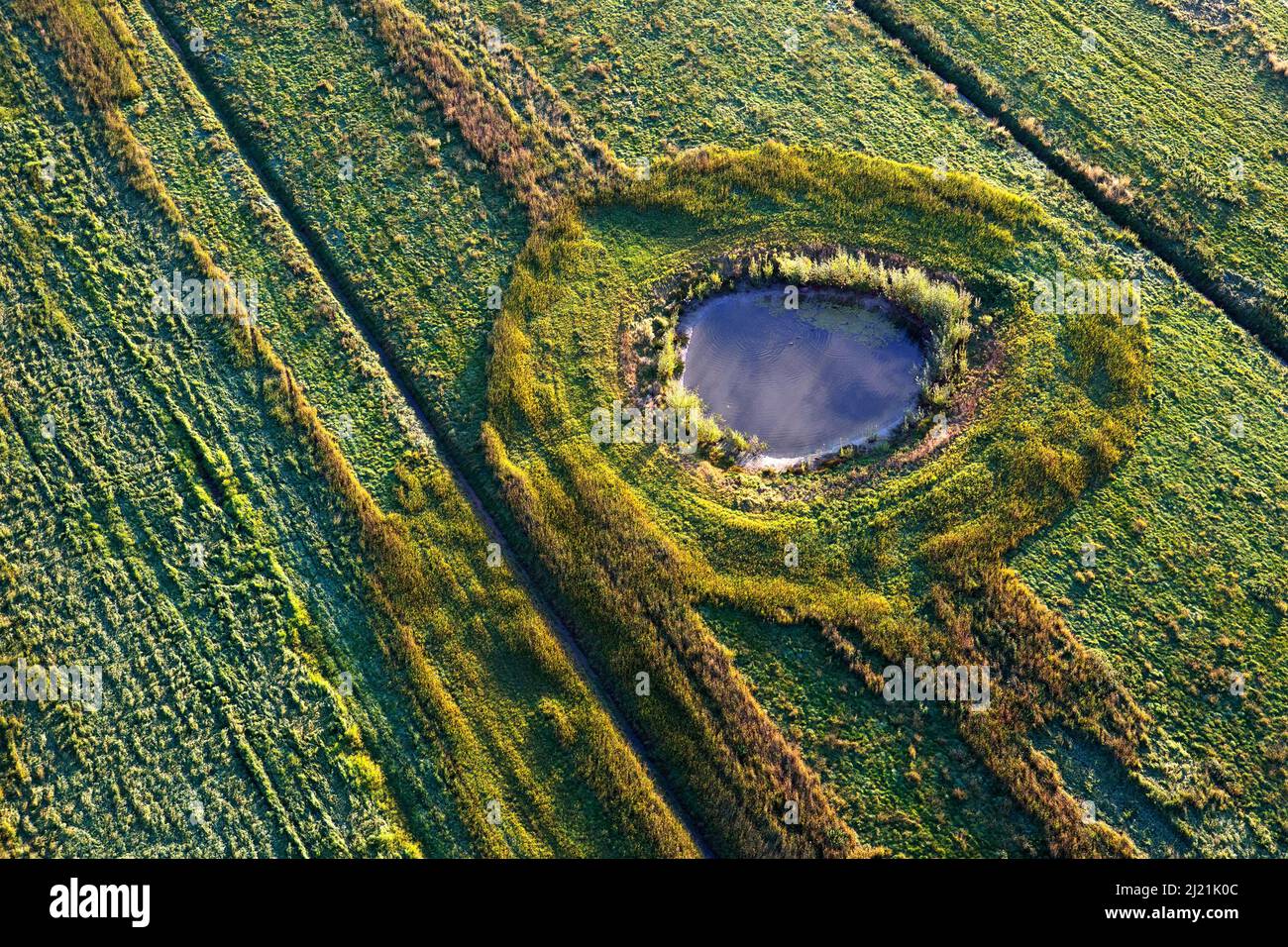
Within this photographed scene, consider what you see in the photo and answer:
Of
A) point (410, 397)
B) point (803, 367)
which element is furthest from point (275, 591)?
point (803, 367)

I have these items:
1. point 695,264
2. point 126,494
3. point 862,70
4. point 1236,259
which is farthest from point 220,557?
point 1236,259

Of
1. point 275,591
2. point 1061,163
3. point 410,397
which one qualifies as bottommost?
point 275,591

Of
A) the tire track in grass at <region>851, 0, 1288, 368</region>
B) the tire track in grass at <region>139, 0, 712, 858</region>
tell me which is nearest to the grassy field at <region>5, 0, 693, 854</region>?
the tire track in grass at <region>139, 0, 712, 858</region>

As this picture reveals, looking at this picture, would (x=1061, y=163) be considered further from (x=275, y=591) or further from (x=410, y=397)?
(x=275, y=591)

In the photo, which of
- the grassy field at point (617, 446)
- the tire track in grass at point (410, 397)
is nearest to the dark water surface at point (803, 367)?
the grassy field at point (617, 446)

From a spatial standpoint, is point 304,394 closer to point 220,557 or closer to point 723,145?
point 220,557

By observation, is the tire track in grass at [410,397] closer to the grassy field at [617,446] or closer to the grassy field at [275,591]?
the grassy field at [617,446]
